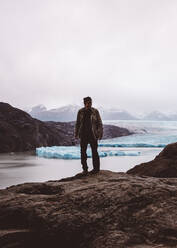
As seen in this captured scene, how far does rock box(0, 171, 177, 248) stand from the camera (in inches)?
130

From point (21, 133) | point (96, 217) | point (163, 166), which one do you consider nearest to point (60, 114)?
point (21, 133)

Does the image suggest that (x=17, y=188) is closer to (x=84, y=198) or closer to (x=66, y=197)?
(x=66, y=197)

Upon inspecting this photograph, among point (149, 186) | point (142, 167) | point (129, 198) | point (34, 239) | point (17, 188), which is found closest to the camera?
point (34, 239)

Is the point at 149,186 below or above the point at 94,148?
below

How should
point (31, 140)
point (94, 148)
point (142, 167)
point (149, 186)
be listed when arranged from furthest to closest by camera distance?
point (31, 140)
point (142, 167)
point (94, 148)
point (149, 186)

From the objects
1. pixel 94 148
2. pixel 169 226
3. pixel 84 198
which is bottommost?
pixel 169 226

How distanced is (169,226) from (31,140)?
2524 cm

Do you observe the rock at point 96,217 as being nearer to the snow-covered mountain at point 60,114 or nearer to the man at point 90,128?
the man at point 90,128

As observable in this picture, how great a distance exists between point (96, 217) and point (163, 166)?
218 inches

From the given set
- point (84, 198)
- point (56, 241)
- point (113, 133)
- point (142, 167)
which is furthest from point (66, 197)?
point (113, 133)

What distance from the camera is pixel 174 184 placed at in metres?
4.52

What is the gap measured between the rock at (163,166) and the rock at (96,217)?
431 cm

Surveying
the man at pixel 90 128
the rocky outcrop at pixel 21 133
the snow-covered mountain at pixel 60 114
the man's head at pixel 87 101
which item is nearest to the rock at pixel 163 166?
the man at pixel 90 128

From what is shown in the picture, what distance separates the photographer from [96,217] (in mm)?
3594
